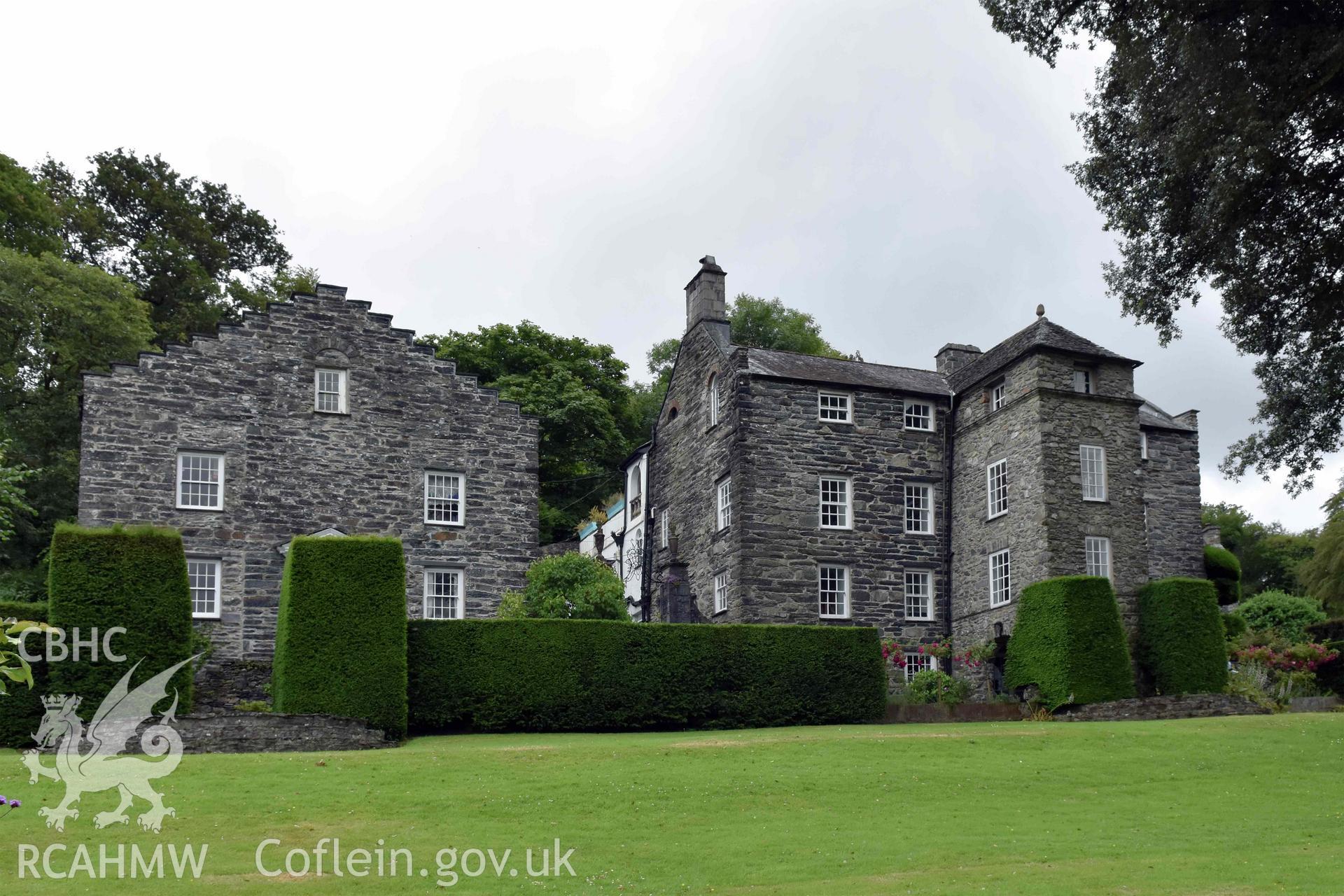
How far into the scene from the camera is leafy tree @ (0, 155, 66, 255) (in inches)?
1692

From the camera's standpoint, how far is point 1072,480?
1352 inches

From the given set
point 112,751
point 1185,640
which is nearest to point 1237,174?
point 1185,640

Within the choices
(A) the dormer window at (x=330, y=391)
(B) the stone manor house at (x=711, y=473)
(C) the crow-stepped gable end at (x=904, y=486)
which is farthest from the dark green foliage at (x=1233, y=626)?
(A) the dormer window at (x=330, y=391)

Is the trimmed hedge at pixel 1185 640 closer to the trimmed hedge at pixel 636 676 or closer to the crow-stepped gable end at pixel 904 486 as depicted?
the crow-stepped gable end at pixel 904 486

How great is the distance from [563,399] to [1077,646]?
95.6 feet

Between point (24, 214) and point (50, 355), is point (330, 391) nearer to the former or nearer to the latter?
point (50, 355)

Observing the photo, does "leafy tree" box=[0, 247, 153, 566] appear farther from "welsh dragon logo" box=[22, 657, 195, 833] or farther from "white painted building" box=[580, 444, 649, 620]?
"welsh dragon logo" box=[22, 657, 195, 833]

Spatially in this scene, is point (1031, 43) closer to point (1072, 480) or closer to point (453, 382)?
point (1072, 480)

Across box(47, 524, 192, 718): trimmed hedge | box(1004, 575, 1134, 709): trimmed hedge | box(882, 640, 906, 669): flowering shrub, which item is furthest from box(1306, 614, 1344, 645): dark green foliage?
box(47, 524, 192, 718): trimmed hedge

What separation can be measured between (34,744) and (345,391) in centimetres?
1356

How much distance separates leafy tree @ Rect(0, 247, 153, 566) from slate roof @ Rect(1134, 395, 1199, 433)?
109 feet

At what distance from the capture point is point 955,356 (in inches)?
1642

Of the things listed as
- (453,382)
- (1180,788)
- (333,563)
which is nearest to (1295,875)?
(1180,788)

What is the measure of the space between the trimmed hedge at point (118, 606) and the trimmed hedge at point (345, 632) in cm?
194
